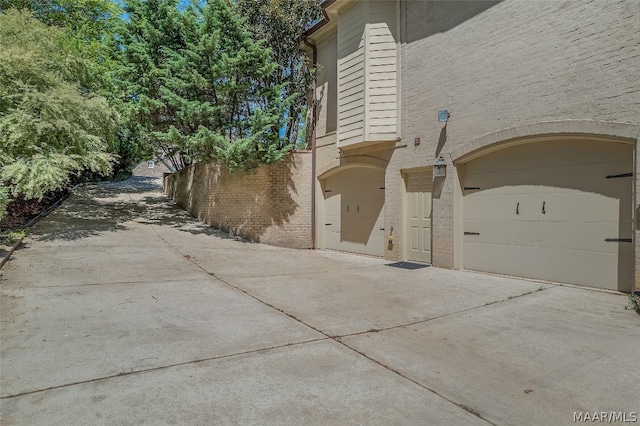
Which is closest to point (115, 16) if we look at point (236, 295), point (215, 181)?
point (215, 181)

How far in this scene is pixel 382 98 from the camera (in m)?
8.61

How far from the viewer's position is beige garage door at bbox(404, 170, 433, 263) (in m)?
8.17

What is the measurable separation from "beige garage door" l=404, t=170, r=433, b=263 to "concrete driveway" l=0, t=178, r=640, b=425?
4.85ft

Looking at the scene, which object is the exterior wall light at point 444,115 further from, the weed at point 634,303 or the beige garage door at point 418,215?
→ the weed at point 634,303

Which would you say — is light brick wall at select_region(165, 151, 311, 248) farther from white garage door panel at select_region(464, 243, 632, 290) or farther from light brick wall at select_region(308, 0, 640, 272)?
white garage door panel at select_region(464, 243, 632, 290)

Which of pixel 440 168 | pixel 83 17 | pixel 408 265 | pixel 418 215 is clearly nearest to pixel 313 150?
pixel 418 215

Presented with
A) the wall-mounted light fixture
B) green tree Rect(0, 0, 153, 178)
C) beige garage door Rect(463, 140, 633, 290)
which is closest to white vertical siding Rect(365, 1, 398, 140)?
the wall-mounted light fixture

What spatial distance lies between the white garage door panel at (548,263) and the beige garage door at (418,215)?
3.17 ft

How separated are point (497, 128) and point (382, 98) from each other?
2.79 metres

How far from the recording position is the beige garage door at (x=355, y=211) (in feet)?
30.7

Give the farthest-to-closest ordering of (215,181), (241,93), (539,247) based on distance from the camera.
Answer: (215,181), (241,93), (539,247)

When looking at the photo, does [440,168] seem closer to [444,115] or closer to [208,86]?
[444,115]

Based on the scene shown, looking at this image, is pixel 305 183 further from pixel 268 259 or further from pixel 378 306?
pixel 378 306

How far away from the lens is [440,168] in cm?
761
